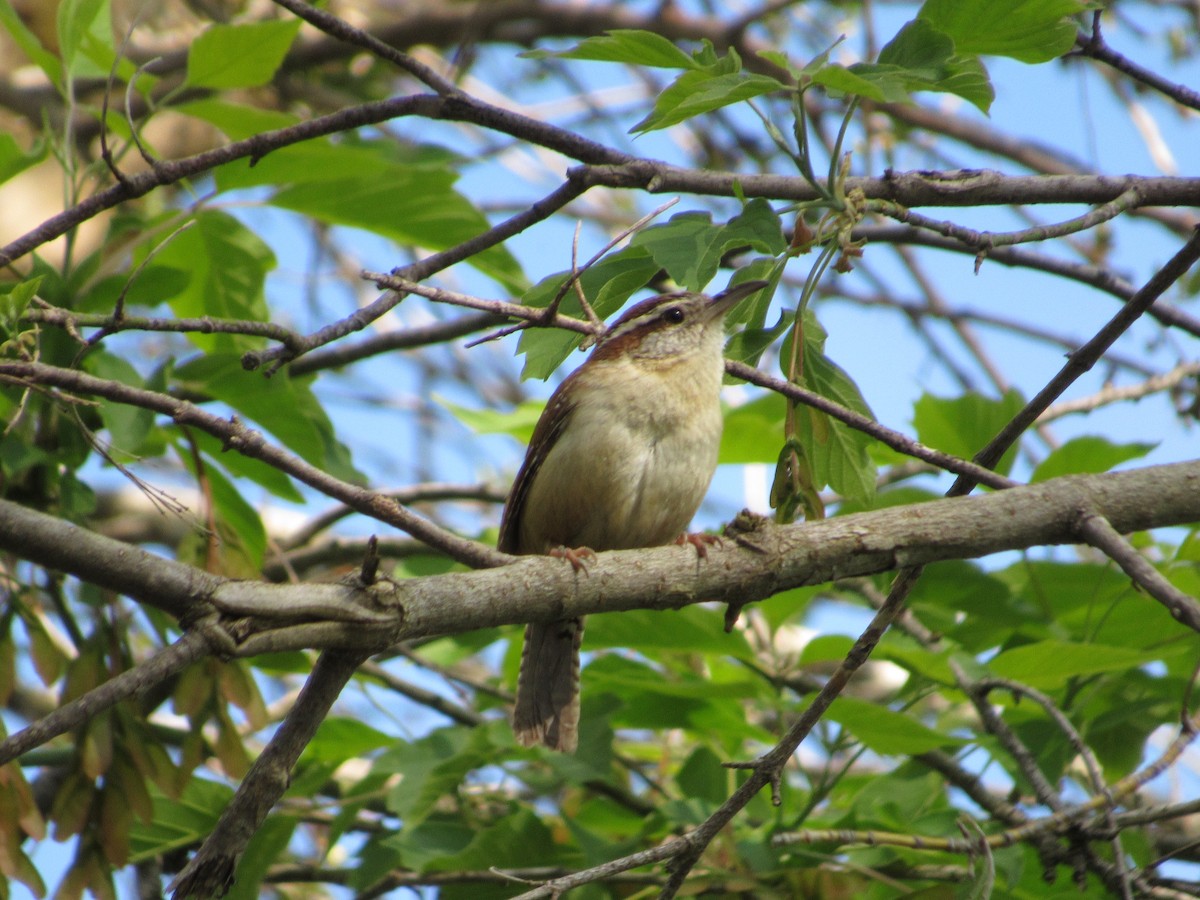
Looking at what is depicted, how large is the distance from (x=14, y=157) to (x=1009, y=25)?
10.3 feet

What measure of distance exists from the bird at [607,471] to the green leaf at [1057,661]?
135cm

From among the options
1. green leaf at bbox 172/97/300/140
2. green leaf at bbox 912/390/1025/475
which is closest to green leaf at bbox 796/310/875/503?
green leaf at bbox 912/390/1025/475

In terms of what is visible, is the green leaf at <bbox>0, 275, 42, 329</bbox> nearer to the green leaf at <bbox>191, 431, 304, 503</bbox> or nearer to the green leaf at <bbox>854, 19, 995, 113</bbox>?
the green leaf at <bbox>191, 431, 304, 503</bbox>

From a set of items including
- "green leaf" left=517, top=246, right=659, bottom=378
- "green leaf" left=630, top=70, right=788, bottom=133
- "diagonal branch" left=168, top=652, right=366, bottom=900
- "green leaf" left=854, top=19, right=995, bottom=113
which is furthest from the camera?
"green leaf" left=517, top=246, right=659, bottom=378

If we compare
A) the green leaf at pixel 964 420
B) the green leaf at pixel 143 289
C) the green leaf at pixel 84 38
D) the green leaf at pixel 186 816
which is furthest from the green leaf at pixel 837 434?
the green leaf at pixel 186 816

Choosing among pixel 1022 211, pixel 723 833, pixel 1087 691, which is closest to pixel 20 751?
pixel 723 833

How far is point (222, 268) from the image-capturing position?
4.41 m

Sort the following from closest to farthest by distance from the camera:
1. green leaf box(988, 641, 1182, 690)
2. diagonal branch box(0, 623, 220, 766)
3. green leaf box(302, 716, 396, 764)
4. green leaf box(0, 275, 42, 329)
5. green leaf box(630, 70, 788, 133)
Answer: diagonal branch box(0, 623, 220, 766), green leaf box(630, 70, 788, 133), green leaf box(0, 275, 42, 329), green leaf box(988, 641, 1182, 690), green leaf box(302, 716, 396, 764)

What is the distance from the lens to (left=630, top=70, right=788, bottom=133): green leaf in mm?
2396

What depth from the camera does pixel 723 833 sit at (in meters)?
3.71

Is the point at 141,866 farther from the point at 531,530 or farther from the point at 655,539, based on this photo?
the point at 655,539

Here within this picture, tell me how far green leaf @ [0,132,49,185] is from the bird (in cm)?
199

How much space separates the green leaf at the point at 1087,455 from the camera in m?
4.17

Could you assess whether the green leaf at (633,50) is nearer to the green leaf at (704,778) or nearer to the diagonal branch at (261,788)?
the diagonal branch at (261,788)
